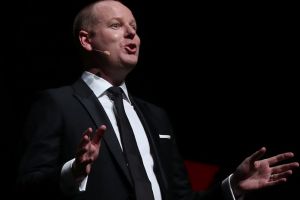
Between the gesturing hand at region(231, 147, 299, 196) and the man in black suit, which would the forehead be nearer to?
the man in black suit

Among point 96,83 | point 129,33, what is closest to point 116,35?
point 129,33

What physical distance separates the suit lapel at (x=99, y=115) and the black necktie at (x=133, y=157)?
0.02 metres

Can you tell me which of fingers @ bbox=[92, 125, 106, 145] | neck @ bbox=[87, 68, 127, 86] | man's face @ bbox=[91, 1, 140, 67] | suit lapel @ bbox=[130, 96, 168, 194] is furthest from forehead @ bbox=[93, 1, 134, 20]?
fingers @ bbox=[92, 125, 106, 145]

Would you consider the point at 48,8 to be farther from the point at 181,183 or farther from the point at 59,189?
the point at 59,189

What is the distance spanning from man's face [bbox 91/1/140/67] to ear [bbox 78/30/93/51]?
0.08ft

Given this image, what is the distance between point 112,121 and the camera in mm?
1675

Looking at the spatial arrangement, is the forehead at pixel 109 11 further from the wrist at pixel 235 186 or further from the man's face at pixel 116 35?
the wrist at pixel 235 186

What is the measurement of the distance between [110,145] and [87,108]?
A: 6.0 inches

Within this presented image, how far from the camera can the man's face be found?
1.83m

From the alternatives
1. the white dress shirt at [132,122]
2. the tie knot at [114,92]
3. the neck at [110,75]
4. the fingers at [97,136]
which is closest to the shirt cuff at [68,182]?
the fingers at [97,136]

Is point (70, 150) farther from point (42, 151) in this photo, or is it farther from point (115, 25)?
point (115, 25)

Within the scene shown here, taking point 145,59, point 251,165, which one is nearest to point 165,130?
point 251,165

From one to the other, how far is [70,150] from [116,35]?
0.48m

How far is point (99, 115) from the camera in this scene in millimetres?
1638
